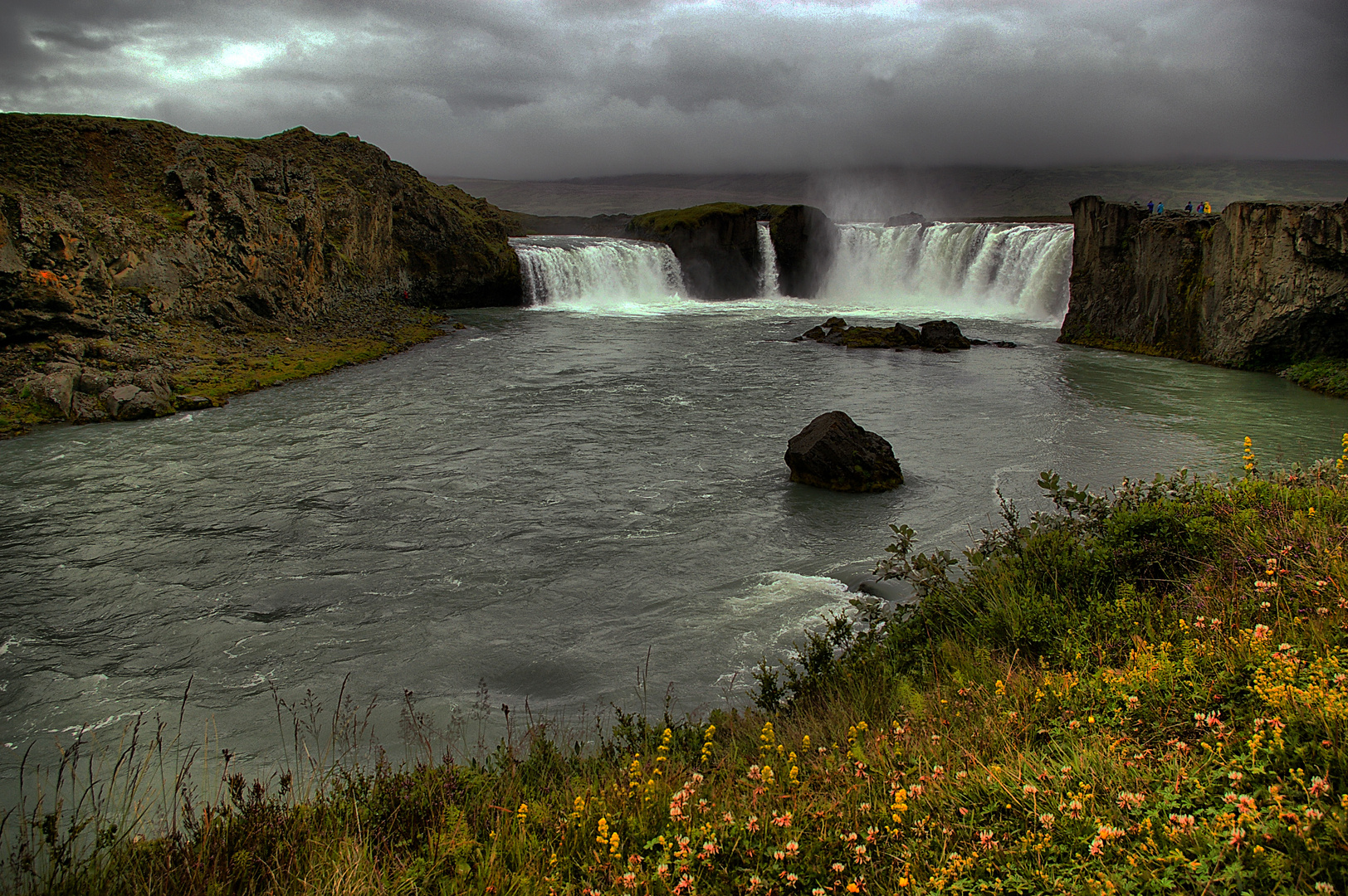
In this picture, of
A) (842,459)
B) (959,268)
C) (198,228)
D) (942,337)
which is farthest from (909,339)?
(198,228)

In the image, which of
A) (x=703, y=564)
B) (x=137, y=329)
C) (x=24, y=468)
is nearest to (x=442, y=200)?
(x=137, y=329)

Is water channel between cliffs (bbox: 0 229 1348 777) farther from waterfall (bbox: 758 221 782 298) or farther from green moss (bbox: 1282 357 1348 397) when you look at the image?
waterfall (bbox: 758 221 782 298)

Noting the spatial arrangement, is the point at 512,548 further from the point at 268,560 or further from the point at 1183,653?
the point at 1183,653

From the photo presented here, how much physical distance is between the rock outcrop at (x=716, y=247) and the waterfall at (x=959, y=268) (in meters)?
6.68

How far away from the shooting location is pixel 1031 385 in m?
24.7

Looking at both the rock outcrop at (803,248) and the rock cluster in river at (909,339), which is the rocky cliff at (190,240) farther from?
the rock outcrop at (803,248)

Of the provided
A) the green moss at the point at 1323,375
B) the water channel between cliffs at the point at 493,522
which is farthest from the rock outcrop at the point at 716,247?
the green moss at the point at 1323,375

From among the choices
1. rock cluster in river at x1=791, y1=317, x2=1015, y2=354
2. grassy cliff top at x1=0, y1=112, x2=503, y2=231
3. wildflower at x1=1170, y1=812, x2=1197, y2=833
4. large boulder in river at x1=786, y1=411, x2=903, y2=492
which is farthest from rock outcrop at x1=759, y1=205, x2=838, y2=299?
wildflower at x1=1170, y1=812, x2=1197, y2=833

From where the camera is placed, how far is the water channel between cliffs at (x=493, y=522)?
26.2 ft

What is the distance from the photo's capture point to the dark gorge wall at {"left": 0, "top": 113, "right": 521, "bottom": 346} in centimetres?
2241

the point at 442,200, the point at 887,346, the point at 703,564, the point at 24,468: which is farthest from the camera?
the point at 442,200

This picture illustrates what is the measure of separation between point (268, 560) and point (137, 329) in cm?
1791

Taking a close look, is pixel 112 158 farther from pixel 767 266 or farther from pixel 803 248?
pixel 803 248

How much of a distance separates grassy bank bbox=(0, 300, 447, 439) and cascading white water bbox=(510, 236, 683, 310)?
1712 cm
